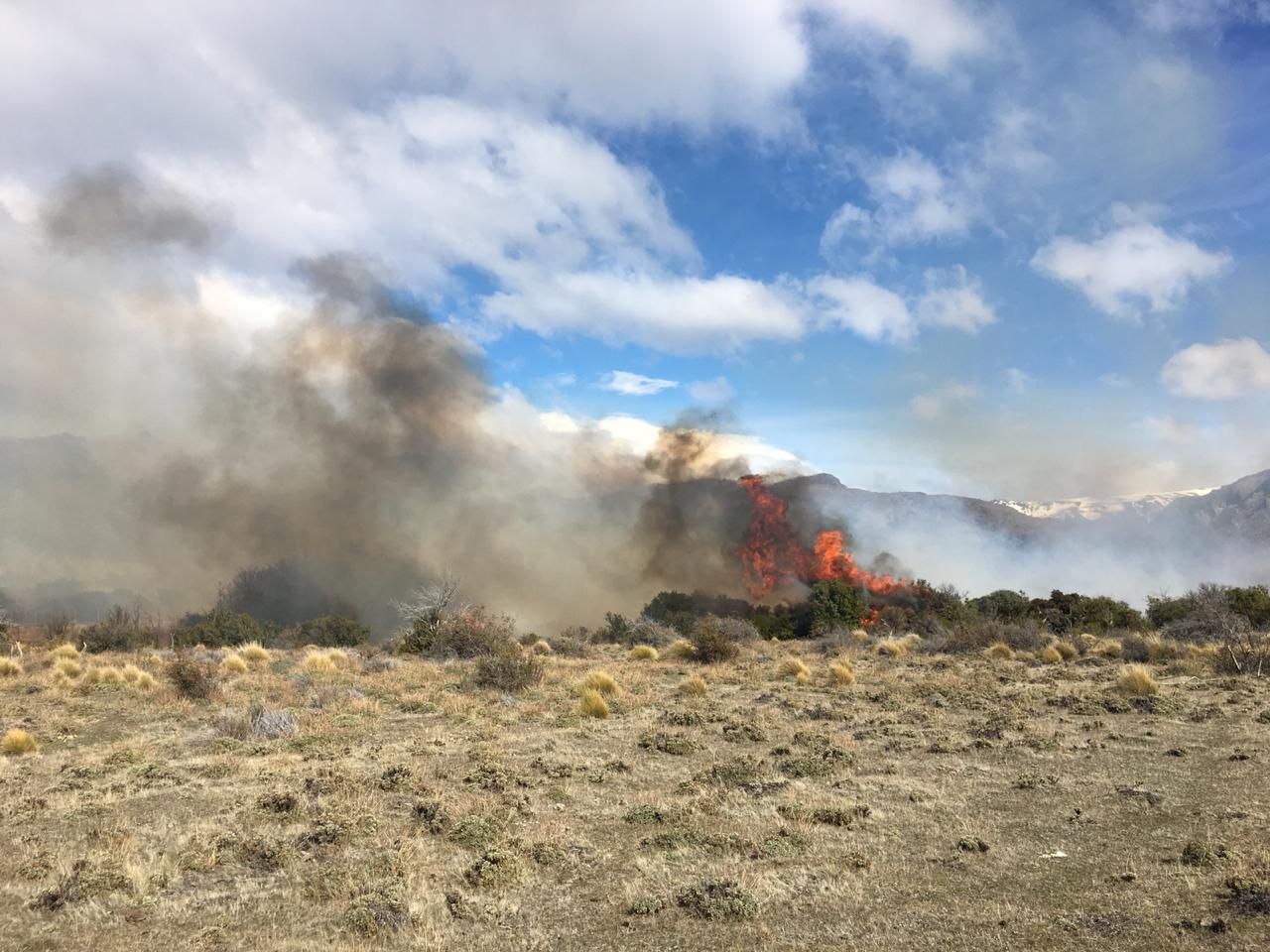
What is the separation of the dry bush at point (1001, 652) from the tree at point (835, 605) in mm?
17107

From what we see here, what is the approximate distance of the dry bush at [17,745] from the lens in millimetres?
15301

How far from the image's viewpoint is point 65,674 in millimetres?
24938

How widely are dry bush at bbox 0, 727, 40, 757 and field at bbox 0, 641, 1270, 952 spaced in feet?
0.74

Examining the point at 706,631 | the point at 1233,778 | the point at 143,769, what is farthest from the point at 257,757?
the point at 706,631

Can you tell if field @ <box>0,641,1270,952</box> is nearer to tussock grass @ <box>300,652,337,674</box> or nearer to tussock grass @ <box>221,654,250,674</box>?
tussock grass @ <box>221,654,250,674</box>

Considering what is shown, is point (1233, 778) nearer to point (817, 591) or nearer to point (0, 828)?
point (0, 828)

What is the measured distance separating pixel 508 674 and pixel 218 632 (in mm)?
31113

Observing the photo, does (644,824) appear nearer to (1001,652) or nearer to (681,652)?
(681,652)

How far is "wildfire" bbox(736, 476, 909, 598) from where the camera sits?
65.4 m

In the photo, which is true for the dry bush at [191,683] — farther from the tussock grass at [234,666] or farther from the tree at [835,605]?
the tree at [835,605]

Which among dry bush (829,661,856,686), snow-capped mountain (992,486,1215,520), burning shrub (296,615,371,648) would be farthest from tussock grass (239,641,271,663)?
snow-capped mountain (992,486,1215,520)

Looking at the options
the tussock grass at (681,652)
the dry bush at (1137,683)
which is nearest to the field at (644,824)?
the dry bush at (1137,683)

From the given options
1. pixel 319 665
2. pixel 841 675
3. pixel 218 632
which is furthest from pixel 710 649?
pixel 218 632

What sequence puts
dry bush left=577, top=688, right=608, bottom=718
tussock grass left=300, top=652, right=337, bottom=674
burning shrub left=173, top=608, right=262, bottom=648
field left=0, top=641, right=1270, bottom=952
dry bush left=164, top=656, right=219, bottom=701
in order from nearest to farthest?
field left=0, top=641, right=1270, bottom=952 < dry bush left=577, top=688, right=608, bottom=718 < dry bush left=164, top=656, right=219, bottom=701 < tussock grass left=300, top=652, right=337, bottom=674 < burning shrub left=173, top=608, right=262, bottom=648
